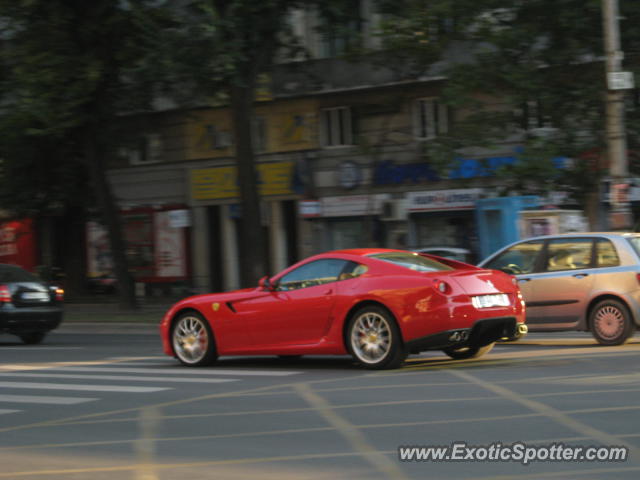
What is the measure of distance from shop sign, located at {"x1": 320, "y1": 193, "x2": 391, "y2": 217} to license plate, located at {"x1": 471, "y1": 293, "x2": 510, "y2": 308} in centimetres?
1956

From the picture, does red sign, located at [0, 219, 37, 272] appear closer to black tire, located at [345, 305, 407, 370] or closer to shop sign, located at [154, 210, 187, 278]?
A: shop sign, located at [154, 210, 187, 278]

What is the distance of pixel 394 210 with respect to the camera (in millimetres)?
30609

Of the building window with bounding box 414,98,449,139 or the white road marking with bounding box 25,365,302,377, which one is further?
the building window with bounding box 414,98,449,139

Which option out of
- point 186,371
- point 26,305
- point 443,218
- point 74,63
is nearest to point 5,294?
point 26,305

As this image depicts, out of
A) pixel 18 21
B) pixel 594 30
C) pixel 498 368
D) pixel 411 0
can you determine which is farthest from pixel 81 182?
pixel 498 368

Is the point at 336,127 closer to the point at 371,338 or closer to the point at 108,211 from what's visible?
the point at 108,211

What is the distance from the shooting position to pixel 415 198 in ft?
99.2

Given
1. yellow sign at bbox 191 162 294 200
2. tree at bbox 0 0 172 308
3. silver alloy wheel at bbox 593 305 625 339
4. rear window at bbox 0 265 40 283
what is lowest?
silver alloy wheel at bbox 593 305 625 339

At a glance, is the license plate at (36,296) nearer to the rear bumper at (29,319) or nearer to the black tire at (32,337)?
the rear bumper at (29,319)

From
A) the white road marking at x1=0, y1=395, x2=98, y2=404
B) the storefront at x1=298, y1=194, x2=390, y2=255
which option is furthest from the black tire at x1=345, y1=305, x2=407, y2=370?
the storefront at x1=298, y1=194, x2=390, y2=255

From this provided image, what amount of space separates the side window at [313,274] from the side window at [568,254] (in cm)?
385

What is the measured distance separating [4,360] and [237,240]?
65.7ft

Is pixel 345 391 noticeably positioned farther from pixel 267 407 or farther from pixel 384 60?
pixel 384 60

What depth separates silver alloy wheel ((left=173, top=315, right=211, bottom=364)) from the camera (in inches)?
499
